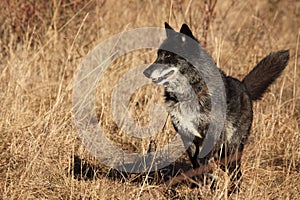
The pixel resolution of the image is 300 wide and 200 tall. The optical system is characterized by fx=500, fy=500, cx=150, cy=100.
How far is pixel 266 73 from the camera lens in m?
5.05

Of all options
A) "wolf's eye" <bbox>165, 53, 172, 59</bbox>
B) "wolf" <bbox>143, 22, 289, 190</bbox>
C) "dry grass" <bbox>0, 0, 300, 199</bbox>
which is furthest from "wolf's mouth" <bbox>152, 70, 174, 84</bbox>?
"dry grass" <bbox>0, 0, 300, 199</bbox>

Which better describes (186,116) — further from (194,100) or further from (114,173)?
(114,173)

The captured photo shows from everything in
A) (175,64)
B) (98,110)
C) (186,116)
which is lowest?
(98,110)

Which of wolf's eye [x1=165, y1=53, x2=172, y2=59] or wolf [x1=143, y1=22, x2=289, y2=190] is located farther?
wolf's eye [x1=165, y1=53, x2=172, y2=59]

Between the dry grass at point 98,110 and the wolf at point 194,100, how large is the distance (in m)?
0.26

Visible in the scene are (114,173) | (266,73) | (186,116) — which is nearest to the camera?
(186,116)

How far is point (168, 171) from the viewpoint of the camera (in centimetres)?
485

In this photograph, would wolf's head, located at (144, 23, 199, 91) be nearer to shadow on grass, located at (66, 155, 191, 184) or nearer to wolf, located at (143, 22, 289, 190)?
wolf, located at (143, 22, 289, 190)

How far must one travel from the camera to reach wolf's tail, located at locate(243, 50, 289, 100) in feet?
16.5

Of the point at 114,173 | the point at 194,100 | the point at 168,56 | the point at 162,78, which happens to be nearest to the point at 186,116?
the point at 194,100

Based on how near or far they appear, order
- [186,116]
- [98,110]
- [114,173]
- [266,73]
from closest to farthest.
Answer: [186,116] → [114,173] → [266,73] → [98,110]

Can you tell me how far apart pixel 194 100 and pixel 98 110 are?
1.44 m

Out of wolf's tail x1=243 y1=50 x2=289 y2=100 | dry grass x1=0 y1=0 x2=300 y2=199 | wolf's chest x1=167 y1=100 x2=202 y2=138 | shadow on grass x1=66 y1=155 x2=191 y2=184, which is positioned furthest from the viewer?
wolf's tail x1=243 y1=50 x2=289 y2=100

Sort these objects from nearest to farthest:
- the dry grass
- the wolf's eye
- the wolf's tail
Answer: the dry grass → the wolf's eye → the wolf's tail
